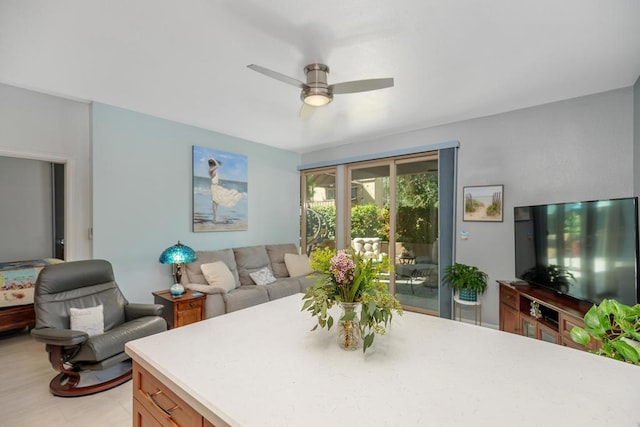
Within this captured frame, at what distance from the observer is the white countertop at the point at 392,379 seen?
753mm

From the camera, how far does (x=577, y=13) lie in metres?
1.77

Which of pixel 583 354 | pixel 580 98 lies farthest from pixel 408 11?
pixel 580 98

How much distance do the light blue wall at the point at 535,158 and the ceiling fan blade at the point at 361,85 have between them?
2114 mm

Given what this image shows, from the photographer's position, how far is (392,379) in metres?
0.92

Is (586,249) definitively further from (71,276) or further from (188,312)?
(71,276)

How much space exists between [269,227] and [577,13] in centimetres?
431

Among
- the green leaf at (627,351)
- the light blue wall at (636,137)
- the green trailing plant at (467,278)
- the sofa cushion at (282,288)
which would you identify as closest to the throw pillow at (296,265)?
the sofa cushion at (282,288)

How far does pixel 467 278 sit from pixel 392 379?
288 centimetres

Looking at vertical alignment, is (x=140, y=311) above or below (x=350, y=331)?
below

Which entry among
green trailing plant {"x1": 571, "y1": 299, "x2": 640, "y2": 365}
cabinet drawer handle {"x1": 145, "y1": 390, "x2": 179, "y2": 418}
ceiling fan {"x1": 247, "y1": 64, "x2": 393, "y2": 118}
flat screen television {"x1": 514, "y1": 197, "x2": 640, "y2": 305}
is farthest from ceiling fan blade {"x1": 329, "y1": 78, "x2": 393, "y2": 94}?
cabinet drawer handle {"x1": 145, "y1": 390, "x2": 179, "y2": 418}

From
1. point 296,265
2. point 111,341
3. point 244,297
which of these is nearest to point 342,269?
point 111,341

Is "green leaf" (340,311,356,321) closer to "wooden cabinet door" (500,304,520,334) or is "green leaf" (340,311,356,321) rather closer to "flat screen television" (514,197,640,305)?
"flat screen television" (514,197,640,305)

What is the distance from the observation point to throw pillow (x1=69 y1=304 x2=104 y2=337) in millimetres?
2461

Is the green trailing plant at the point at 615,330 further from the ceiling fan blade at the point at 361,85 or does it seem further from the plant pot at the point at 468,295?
the plant pot at the point at 468,295
